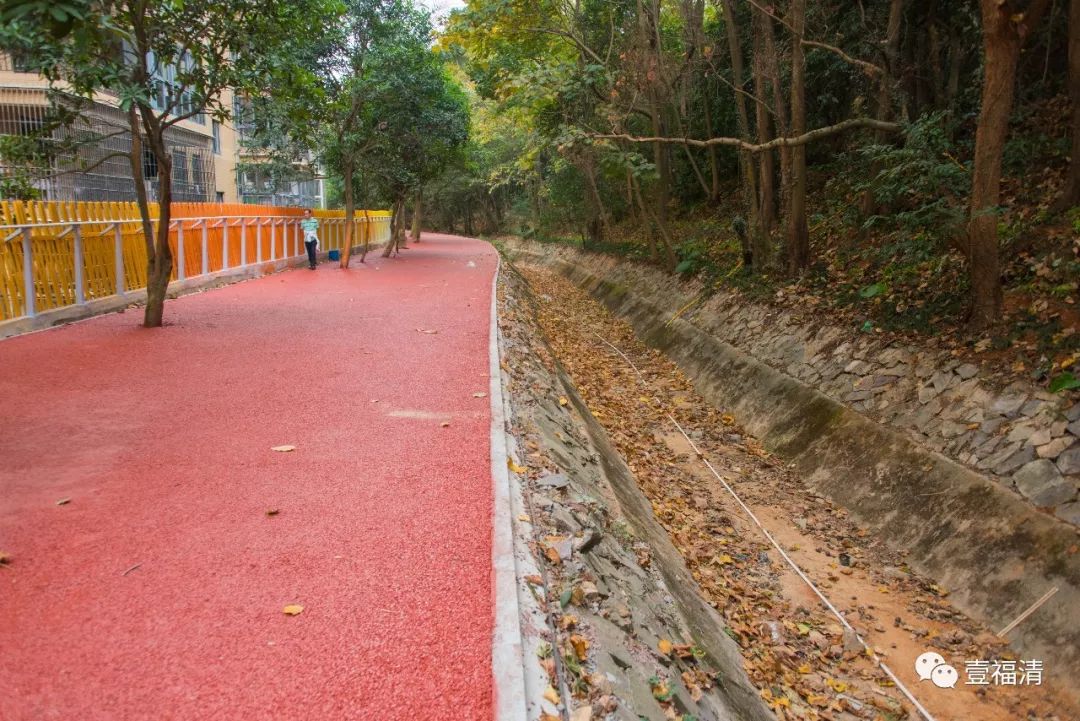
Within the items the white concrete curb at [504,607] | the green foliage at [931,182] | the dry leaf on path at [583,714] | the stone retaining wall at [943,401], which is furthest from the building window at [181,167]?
the dry leaf on path at [583,714]

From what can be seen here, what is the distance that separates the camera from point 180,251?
15.2 m

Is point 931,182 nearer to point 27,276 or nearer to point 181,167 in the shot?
point 27,276

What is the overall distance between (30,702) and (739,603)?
5.13 metres

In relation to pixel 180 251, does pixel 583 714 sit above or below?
below

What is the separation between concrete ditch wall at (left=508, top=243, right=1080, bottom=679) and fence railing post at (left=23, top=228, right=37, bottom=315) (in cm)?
1007

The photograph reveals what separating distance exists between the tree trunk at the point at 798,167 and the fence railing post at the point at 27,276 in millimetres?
11076

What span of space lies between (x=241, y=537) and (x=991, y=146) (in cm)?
773

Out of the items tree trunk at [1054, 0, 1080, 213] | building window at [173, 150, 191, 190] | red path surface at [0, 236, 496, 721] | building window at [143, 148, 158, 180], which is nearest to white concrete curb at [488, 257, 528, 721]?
red path surface at [0, 236, 496, 721]

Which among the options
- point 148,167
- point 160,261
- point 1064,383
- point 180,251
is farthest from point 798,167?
point 148,167

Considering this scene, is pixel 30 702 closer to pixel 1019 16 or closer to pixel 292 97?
pixel 1019 16

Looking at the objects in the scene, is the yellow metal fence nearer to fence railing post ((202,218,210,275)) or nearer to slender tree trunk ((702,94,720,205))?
fence railing post ((202,218,210,275))

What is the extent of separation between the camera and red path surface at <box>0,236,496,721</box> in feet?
10.1

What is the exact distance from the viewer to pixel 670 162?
2347cm

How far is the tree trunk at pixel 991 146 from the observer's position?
23.2 ft
